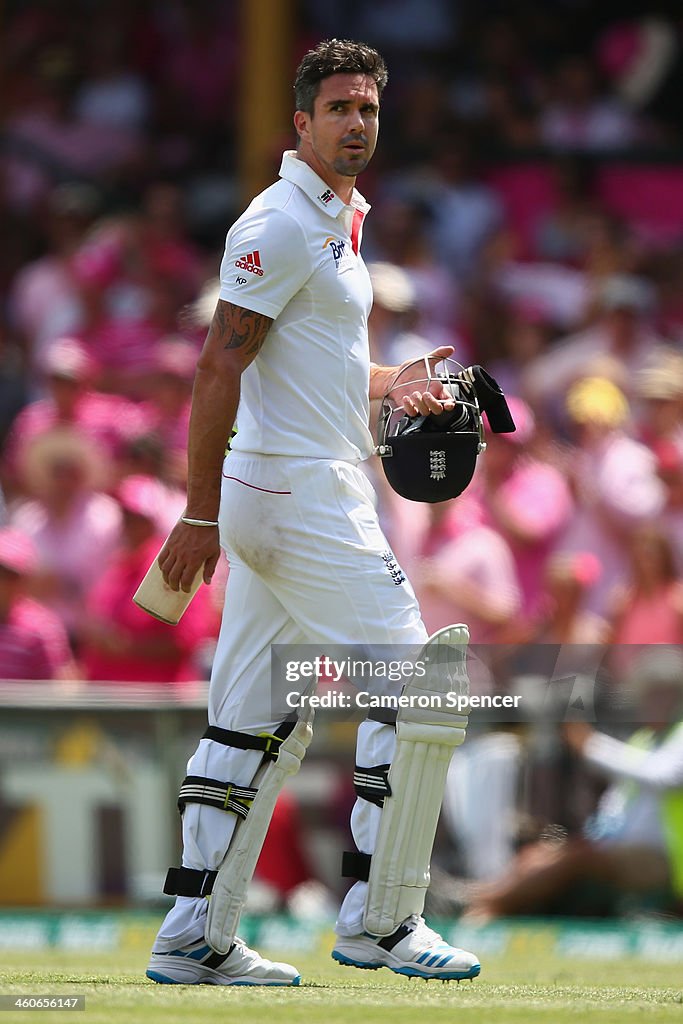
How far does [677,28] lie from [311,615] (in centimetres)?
867

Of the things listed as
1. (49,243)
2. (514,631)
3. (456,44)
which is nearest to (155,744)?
(514,631)

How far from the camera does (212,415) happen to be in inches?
180

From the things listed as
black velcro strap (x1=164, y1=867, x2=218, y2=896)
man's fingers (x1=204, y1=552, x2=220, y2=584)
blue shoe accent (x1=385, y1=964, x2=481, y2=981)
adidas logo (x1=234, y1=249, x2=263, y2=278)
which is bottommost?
blue shoe accent (x1=385, y1=964, x2=481, y2=981)

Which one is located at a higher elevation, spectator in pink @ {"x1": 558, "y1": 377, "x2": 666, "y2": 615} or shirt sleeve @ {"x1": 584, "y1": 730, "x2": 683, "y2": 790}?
spectator in pink @ {"x1": 558, "y1": 377, "x2": 666, "y2": 615}

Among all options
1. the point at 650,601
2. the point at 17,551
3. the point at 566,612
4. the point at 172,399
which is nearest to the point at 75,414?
the point at 172,399

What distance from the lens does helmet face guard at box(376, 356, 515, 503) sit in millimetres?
4770

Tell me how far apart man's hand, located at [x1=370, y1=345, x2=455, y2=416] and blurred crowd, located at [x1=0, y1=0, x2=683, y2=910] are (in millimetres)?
2752

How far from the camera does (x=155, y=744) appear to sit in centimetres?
778

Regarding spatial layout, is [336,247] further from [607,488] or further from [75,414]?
[75,414]

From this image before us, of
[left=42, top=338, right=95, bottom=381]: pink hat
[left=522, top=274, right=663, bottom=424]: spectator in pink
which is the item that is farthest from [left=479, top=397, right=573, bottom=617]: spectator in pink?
[left=42, top=338, right=95, bottom=381]: pink hat

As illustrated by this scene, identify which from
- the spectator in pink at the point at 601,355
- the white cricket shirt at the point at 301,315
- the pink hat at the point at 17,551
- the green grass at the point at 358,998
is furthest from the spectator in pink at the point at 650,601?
the white cricket shirt at the point at 301,315

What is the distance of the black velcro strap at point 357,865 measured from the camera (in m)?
4.74

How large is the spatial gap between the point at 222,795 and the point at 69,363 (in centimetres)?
541

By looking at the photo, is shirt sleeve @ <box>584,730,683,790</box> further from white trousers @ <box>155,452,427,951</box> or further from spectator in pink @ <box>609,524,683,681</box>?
white trousers @ <box>155,452,427,951</box>
